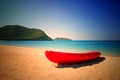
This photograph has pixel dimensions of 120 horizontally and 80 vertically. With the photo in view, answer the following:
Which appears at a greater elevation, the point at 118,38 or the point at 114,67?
the point at 118,38

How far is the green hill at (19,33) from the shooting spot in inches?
162

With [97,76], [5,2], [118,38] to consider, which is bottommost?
[97,76]

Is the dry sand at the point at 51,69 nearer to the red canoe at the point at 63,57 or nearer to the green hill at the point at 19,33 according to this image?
the red canoe at the point at 63,57

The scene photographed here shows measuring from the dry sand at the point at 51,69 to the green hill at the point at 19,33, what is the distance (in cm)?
81

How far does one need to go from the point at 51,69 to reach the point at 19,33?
224cm

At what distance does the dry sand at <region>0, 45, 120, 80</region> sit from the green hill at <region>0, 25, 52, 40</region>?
808 millimetres

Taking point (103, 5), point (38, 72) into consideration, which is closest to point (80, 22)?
point (103, 5)

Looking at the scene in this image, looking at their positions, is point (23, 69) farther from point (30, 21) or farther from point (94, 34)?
point (94, 34)

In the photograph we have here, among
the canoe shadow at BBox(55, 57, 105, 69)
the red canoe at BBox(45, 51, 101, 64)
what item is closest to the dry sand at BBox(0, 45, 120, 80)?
the canoe shadow at BBox(55, 57, 105, 69)

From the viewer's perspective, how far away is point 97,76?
2.95 meters

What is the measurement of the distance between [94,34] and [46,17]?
5.29 ft

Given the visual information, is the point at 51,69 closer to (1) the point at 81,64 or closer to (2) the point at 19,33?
(1) the point at 81,64

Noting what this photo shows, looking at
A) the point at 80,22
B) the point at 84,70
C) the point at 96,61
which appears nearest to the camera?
the point at 84,70

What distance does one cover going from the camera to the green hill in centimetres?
411
